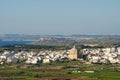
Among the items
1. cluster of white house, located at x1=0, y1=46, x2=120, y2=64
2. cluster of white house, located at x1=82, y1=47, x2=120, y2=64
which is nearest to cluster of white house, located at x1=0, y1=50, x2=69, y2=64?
cluster of white house, located at x1=0, y1=46, x2=120, y2=64

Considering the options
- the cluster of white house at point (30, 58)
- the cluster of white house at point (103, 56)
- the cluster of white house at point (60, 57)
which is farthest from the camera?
the cluster of white house at point (103, 56)

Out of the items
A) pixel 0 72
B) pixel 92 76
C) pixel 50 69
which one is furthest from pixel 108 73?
pixel 0 72

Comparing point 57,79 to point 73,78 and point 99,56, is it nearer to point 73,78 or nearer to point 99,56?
point 73,78

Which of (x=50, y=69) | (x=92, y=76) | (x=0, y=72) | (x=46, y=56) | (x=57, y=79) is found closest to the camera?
(x=57, y=79)

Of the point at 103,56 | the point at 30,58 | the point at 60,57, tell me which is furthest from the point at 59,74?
the point at 103,56

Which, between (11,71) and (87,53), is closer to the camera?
(11,71)

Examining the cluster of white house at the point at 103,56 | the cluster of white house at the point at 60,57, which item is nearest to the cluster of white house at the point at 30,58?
the cluster of white house at the point at 60,57

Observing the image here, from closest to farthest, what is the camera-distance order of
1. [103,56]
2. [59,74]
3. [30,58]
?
[59,74]
[30,58]
[103,56]

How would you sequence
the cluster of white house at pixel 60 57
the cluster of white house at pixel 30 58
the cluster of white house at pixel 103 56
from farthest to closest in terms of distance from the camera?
1. the cluster of white house at pixel 103 56
2. the cluster of white house at pixel 60 57
3. the cluster of white house at pixel 30 58

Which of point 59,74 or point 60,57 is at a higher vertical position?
point 59,74

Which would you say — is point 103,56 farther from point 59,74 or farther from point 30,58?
point 59,74

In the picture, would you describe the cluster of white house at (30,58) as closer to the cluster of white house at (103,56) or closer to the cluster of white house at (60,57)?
the cluster of white house at (60,57)
